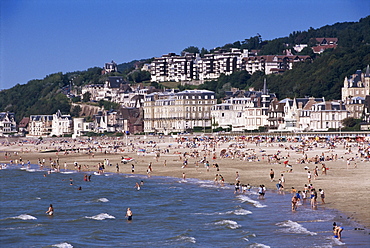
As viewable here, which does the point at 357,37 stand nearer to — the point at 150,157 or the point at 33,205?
the point at 150,157

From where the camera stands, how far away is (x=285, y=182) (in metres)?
36.9

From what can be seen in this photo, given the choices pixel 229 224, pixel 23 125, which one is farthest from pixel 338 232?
pixel 23 125

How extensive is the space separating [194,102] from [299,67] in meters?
26.0

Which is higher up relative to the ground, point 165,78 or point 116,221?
point 165,78

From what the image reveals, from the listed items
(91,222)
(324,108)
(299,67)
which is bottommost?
(91,222)

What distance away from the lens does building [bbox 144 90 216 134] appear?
107312 mm

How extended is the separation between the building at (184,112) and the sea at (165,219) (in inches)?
2630

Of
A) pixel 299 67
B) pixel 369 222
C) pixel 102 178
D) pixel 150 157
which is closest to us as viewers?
pixel 369 222

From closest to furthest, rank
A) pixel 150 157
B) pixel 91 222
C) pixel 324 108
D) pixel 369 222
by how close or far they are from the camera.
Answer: pixel 369 222 < pixel 91 222 < pixel 150 157 < pixel 324 108

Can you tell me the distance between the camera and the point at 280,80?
11794cm

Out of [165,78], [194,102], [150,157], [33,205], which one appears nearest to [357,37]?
[165,78]

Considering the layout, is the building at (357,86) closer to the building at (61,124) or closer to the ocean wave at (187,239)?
the building at (61,124)

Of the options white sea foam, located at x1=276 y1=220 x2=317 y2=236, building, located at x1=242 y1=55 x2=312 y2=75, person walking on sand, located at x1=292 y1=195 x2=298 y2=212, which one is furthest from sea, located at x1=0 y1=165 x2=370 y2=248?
building, located at x1=242 y1=55 x2=312 y2=75

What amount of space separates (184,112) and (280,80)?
818 inches
